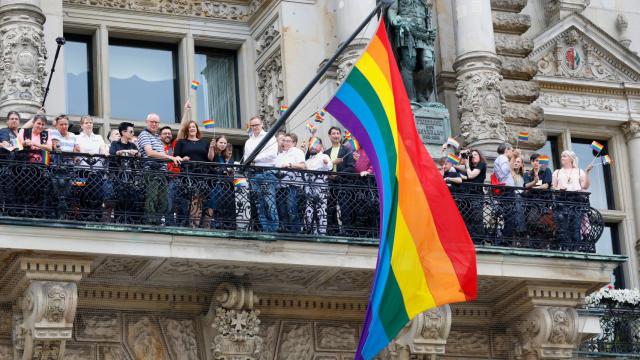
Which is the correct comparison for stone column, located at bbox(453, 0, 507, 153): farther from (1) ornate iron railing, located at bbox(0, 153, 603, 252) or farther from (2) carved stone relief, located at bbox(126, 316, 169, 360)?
(2) carved stone relief, located at bbox(126, 316, 169, 360)

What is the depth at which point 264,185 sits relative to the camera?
19.9 m

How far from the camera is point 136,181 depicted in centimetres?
1927

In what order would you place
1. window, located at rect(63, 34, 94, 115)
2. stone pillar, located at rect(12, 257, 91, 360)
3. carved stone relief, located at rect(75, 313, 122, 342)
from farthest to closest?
window, located at rect(63, 34, 94, 115) < carved stone relief, located at rect(75, 313, 122, 342) < stone pillar, located at rect(12, 257, 91, 360)

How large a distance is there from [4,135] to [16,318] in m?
1.96

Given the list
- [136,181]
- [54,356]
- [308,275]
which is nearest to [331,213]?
[308,275]

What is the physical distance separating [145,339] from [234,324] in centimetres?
104

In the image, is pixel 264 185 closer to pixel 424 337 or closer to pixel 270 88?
pixel 424 337

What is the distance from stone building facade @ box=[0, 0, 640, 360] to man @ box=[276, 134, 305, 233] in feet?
1.09

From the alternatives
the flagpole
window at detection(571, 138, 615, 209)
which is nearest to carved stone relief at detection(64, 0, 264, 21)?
the flagpole

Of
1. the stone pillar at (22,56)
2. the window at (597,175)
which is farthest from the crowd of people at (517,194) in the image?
the stone pillar at (22,56)

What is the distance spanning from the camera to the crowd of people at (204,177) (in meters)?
19.0

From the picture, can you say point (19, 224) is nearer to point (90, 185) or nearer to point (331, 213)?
point (90, 185)

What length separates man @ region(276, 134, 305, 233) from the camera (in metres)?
19.9

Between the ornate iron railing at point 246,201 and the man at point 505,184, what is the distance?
2 centimetres
